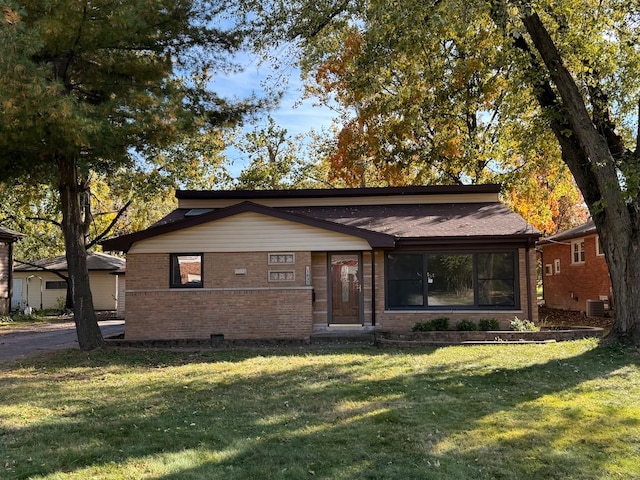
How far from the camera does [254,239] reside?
44.9ft

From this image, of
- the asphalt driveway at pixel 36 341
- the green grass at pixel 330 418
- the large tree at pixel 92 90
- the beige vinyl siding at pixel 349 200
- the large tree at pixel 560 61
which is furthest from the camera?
the beige vinyl siding at pixel 349 200

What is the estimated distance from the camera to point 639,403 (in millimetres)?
6746

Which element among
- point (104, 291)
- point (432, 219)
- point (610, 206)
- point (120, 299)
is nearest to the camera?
point (610, 206)

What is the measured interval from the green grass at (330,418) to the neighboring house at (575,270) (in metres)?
10.5

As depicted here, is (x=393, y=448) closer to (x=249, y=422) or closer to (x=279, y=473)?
(x=279, y=473)

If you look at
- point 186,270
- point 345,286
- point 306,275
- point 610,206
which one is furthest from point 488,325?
point 186,270

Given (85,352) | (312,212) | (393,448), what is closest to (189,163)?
(312,212)

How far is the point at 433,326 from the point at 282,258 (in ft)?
13.6

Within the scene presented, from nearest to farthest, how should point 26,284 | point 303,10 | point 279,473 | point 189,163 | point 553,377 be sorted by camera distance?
point 279,473
point 553,377
point 303,10
point 189,163
point 26,284

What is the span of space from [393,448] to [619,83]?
1049cm

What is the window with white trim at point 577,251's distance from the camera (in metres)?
21.3

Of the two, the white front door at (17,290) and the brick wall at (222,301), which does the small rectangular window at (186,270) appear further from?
the white front door at (17,290)

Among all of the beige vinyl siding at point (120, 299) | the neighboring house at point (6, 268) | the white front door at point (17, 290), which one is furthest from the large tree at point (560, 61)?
the white front door at point (17, 290)

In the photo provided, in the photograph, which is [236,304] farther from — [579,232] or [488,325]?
[579,232]
